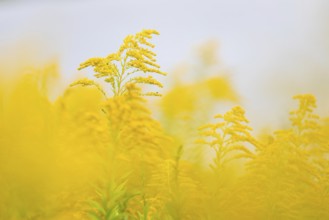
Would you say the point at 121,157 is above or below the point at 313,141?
below

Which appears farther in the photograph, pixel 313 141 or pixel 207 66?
pixel 207 66

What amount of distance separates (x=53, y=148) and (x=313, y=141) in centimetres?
255

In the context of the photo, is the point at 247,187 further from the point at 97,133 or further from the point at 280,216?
the point at 97,133

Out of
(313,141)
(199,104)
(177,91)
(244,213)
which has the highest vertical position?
(177,91)

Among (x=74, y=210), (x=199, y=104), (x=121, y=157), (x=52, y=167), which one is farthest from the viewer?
(x=199, y=104)

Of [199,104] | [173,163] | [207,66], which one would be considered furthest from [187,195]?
[207,66]

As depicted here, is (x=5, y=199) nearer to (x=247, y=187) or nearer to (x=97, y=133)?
(x=97, y=133)

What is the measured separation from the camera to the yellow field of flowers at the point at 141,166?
3901 mm

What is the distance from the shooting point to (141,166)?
183 inches

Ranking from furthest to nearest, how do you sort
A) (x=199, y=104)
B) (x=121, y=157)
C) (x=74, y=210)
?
1. (x=199, y=104)
2. (x=74, y=210)
3. (x=121, y=157)

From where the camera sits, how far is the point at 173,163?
4.22 metres

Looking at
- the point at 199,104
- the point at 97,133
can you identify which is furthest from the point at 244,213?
the point at 199,104

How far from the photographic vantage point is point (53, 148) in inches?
202

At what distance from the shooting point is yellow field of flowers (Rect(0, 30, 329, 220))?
3901 millimetres
